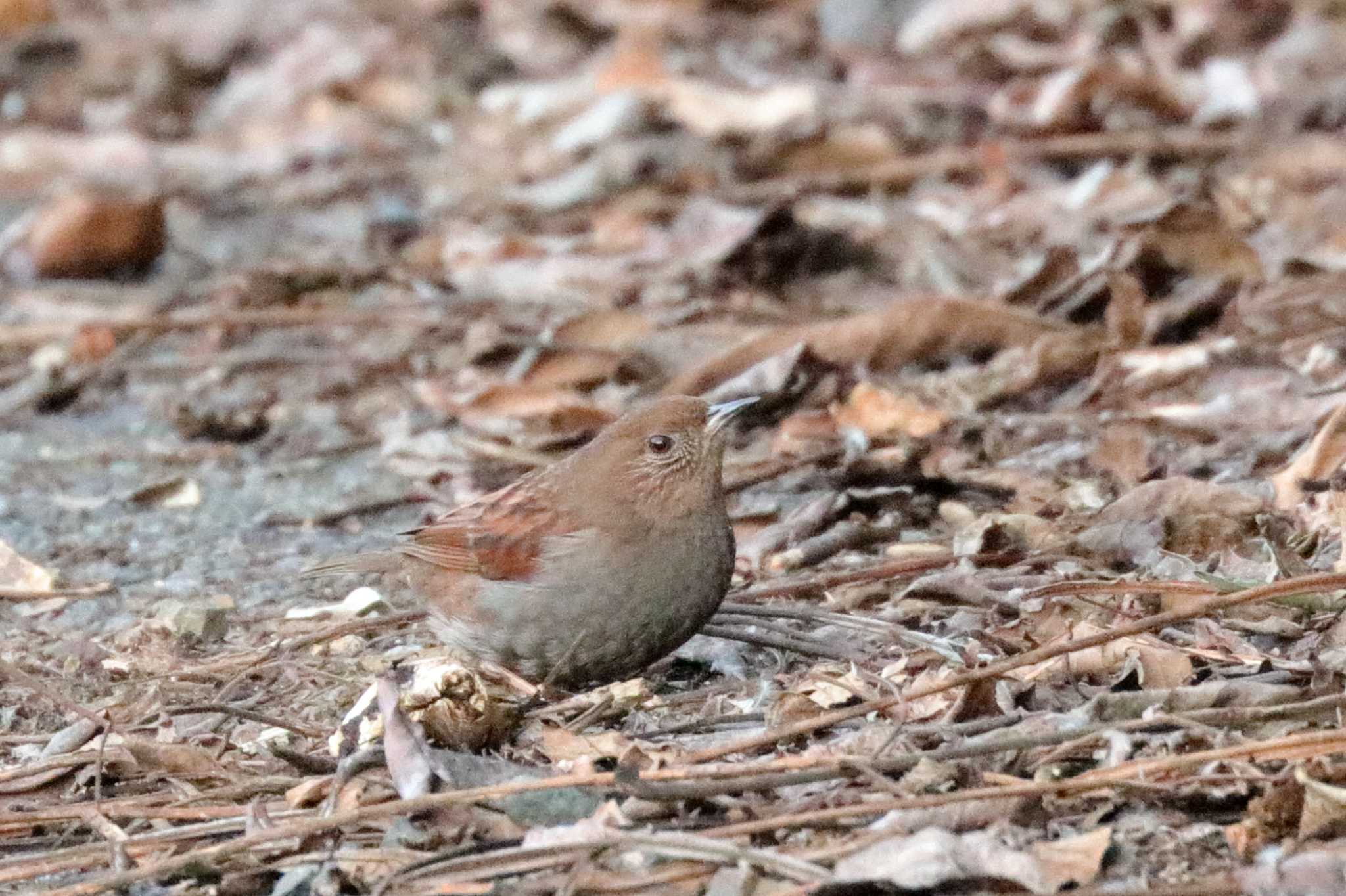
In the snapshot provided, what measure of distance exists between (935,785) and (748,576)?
6.33ft

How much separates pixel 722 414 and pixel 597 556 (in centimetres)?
51

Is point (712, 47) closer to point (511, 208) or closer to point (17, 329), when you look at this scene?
point (511, 208)

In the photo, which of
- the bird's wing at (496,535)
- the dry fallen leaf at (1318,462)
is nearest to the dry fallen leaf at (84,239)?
the bird's wing at (496,535)

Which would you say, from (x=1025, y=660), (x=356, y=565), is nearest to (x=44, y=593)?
(x=356, y=565)

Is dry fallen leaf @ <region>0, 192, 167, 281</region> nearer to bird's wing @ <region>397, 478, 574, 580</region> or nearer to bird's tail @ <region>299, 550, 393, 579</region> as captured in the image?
bird's tail @ <region>299, 550, 393, 579</region>

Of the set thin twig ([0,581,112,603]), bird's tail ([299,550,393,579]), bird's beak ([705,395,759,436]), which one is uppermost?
bird's beak ([705,395,759,436])

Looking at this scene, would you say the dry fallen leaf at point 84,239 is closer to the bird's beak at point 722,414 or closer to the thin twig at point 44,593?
the thin twig at point 44,593

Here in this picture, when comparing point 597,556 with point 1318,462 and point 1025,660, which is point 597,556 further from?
point 1318,462

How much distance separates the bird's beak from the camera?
4.88 metres

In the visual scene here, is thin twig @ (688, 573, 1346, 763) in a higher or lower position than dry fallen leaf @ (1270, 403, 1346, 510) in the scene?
higher

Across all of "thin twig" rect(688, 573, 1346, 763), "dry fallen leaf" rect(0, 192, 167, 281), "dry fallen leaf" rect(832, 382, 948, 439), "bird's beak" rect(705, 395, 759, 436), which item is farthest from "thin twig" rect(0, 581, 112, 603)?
"dry fallen leaf" rect(0, 192, 167, 281)

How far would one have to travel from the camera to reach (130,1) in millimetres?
15477

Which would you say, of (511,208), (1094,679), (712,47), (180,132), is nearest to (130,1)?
(180,132)

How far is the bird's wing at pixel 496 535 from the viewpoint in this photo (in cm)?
480
